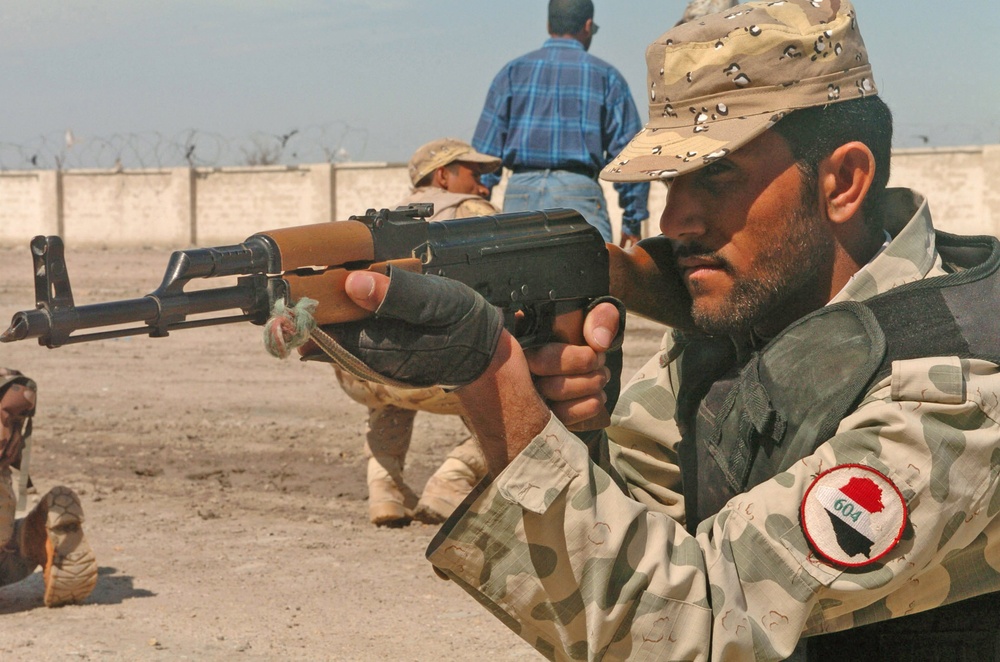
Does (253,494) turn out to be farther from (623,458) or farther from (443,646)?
(623,458)

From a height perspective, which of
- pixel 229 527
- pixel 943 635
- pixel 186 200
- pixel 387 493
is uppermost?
pixel 943 635

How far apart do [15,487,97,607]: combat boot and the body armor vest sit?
2.74 meters

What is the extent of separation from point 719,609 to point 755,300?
0.65m

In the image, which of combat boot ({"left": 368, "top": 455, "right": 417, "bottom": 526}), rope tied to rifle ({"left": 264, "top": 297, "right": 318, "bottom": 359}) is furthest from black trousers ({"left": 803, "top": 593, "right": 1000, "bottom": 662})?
combat boot ({"left": 368, "top": 455, "right": 417, "bottom": 526})

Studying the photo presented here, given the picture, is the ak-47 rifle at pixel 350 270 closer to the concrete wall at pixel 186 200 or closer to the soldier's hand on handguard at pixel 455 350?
the soldier's hand on handguard at pixel 455 350

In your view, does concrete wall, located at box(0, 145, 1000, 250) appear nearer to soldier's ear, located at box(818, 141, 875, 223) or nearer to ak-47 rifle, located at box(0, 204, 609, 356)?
ak-47 rifle, located at box(0, 204, 609, 356)

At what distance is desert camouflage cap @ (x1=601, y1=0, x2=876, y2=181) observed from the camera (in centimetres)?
226

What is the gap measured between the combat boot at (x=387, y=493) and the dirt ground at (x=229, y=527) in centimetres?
9

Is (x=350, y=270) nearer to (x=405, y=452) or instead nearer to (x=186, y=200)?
(x=405, y=452)

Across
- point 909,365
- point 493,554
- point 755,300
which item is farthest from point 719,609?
point 755,300

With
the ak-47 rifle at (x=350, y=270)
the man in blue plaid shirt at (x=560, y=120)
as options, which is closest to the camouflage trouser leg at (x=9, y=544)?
the ak-47 rifle at (x=350, y=270)

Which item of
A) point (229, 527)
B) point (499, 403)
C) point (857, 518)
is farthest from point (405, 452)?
point (857, 518)

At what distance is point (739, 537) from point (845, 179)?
0.73m

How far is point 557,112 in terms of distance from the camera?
683 cm
